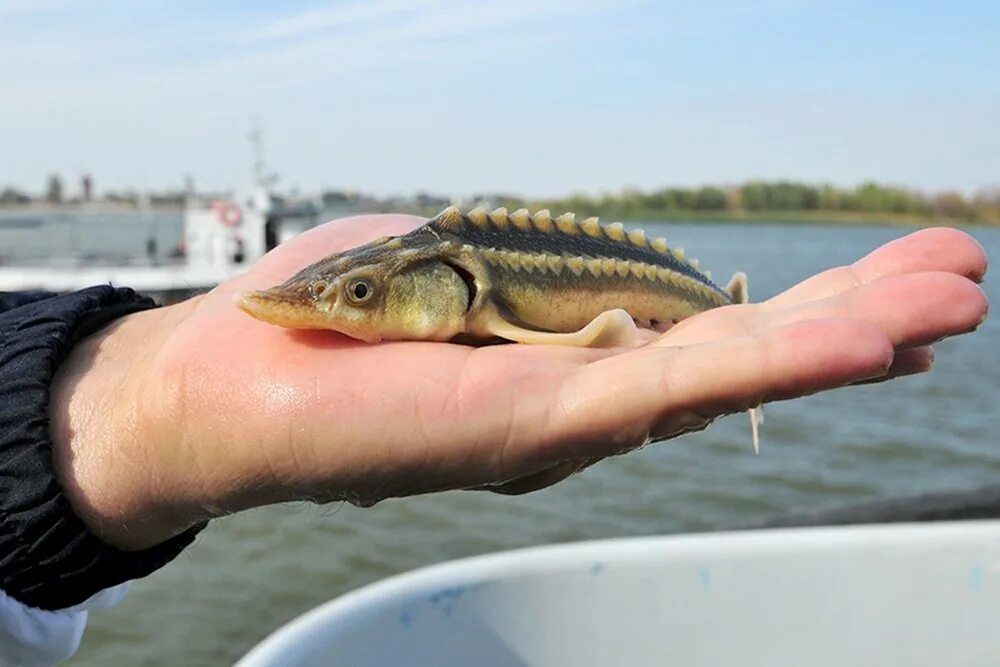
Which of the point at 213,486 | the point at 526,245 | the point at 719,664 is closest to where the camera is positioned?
the point at 213,486

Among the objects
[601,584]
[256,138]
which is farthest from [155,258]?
[601,584]

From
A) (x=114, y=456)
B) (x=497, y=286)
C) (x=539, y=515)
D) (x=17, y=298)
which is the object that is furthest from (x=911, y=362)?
(x=539, y=515)

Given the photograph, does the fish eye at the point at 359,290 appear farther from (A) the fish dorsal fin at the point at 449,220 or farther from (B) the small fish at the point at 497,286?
(A) the fish dorsal fin at the point at 449,220

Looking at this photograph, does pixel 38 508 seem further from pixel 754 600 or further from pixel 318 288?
pixel 754 600

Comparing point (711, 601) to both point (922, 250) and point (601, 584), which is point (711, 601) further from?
point (922, 250)

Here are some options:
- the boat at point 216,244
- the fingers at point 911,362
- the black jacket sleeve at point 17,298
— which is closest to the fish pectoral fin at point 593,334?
the fingers at point 911,362
